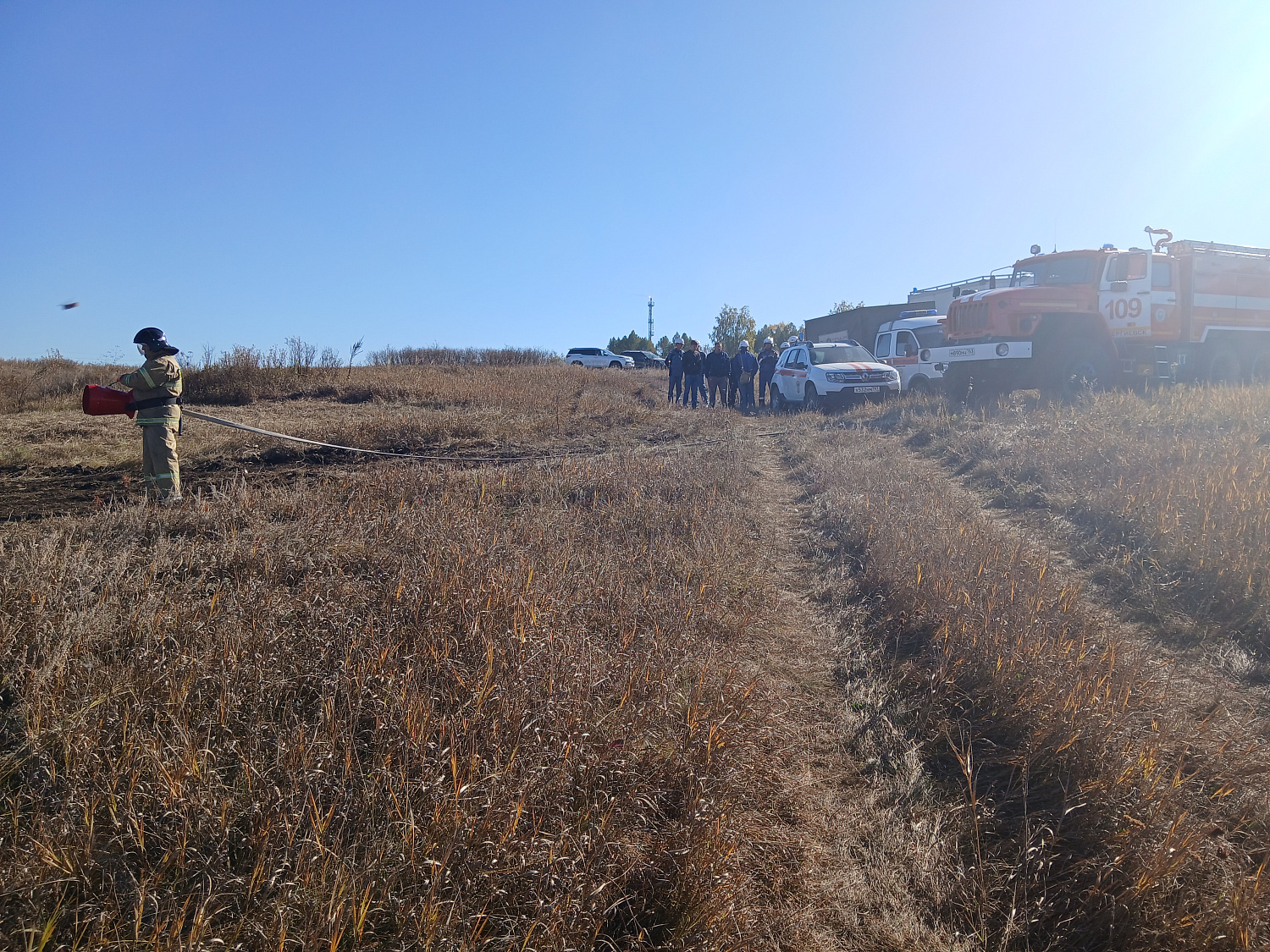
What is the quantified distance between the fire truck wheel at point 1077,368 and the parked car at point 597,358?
34.7 meters

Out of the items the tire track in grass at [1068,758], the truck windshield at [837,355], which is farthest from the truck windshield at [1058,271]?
the tire track in grass at [1068,758]

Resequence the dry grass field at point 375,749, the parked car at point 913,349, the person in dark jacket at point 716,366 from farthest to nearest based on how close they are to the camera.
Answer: the person in dark jacket at point 716,366, the parked car at point 913,349, the dry grass field at point 375,749

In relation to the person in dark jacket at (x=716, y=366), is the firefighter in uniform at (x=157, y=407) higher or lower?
lower

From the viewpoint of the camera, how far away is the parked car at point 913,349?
61.1 ft

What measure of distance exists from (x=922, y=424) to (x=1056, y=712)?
9516 mm

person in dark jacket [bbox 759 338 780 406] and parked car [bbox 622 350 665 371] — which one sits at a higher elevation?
parked car [bbox 622 350 665 371]

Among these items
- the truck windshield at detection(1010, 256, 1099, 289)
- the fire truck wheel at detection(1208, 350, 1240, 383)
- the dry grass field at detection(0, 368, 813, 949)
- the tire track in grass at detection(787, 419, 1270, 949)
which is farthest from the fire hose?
the fire truck wheel at detection(1208, 350, 1240, 383)

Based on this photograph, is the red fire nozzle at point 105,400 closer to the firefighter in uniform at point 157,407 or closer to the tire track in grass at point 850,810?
the firefighter in uniform at point 157,407

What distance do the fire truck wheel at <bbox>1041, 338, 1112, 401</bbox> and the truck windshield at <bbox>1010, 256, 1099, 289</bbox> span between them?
→ 1377mm

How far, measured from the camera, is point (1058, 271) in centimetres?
1370

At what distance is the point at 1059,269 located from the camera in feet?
44.9

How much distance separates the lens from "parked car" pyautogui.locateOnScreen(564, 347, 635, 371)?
4669cm

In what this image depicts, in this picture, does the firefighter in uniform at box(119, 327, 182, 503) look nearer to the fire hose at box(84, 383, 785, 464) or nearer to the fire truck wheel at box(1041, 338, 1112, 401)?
the fire hose at box(84, 383, 785, 464)

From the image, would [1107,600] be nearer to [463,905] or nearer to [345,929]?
[463,905]
